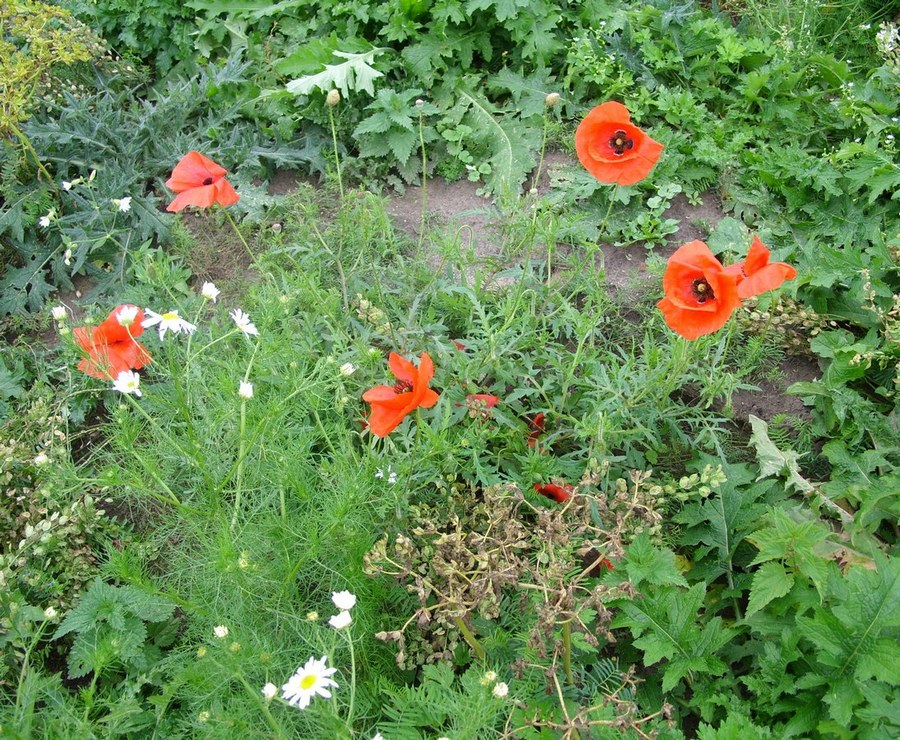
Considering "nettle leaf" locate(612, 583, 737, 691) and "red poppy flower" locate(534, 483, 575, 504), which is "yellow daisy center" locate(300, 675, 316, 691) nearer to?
"nettle leaf" locate(612, 583, 737, 691)

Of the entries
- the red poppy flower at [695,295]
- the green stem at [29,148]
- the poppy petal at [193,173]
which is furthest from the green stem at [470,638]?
the green stem at [29,148]

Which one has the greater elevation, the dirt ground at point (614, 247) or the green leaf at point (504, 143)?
the green leaf at point (504, 143)

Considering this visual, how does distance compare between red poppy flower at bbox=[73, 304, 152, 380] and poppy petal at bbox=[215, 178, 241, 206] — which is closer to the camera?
red poppy flower at bbox=[73, 304, 152, 380]

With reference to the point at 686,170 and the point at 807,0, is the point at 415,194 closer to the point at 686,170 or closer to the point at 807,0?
the point at 686,170

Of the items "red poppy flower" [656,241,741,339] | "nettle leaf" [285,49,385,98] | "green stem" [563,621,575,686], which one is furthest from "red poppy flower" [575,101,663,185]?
"nettle leaf" [285,49,385,98]

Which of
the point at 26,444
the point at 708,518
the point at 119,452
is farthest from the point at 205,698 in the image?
the point at 708,518

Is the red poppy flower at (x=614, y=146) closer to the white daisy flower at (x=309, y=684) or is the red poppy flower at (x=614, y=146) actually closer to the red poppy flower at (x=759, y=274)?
the red poppy flower at (x=759, y=274)

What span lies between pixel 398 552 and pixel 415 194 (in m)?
2.08

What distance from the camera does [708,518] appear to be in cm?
238

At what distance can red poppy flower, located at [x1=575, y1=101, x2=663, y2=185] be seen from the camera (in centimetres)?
230

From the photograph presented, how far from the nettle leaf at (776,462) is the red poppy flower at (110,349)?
1763 mm

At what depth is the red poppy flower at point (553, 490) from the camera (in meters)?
2.37

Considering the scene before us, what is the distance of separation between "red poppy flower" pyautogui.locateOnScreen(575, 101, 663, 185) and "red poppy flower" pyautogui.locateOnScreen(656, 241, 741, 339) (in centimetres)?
38

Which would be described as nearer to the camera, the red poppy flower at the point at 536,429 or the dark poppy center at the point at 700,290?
the dark poppy center at the point at 700,290
